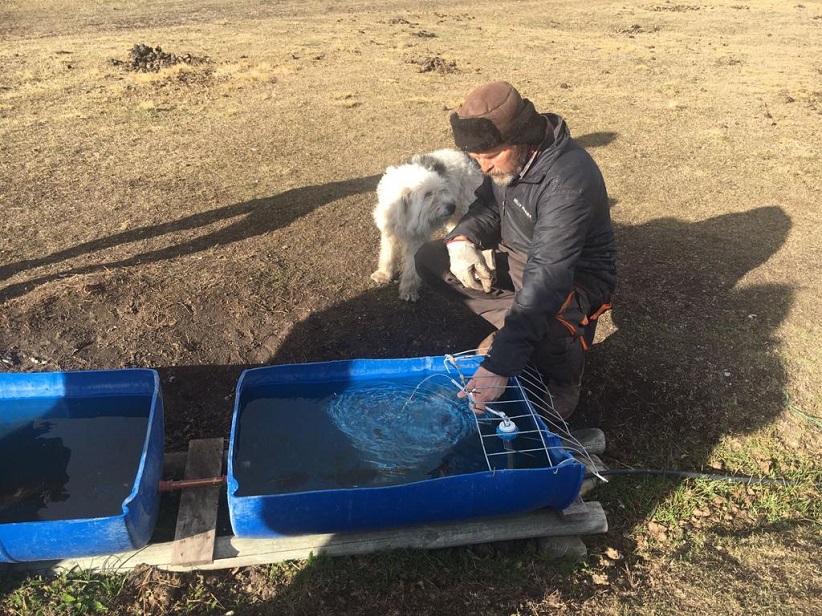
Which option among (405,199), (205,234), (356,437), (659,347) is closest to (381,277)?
(405,199)

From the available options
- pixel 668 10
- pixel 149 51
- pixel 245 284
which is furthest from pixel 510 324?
pixel 668 10

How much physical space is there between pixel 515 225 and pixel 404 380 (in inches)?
40.5

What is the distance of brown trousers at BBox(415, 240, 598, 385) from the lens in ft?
9.57

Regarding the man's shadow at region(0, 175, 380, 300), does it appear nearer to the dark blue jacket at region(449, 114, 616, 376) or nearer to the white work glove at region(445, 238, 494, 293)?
the white work glove at region(445, 238, 494, 293)

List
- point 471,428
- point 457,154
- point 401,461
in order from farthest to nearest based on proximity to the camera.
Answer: point 457,154 → point 471,428 → point 401,461

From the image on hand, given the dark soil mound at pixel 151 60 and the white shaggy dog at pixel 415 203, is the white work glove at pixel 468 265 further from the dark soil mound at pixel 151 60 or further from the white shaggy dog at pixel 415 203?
the dark soil mound at pixel 151 60

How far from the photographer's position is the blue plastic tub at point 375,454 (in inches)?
86.3

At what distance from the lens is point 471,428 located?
2.87m

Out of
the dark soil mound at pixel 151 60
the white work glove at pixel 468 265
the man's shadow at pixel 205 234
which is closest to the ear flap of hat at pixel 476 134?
the white work glove at pixel 468 265

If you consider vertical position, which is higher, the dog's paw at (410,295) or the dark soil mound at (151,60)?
the dark soil mound at (151,60)

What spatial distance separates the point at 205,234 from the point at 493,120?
3259 mm

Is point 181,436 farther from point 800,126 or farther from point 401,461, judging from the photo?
point 800,126

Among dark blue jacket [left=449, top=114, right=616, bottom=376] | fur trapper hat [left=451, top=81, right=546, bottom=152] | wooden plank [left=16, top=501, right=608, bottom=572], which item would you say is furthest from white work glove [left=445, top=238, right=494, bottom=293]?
wooden plank [left=16, top=501, right=608, bottom=572]

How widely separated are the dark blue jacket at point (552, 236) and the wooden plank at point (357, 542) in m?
0.66
